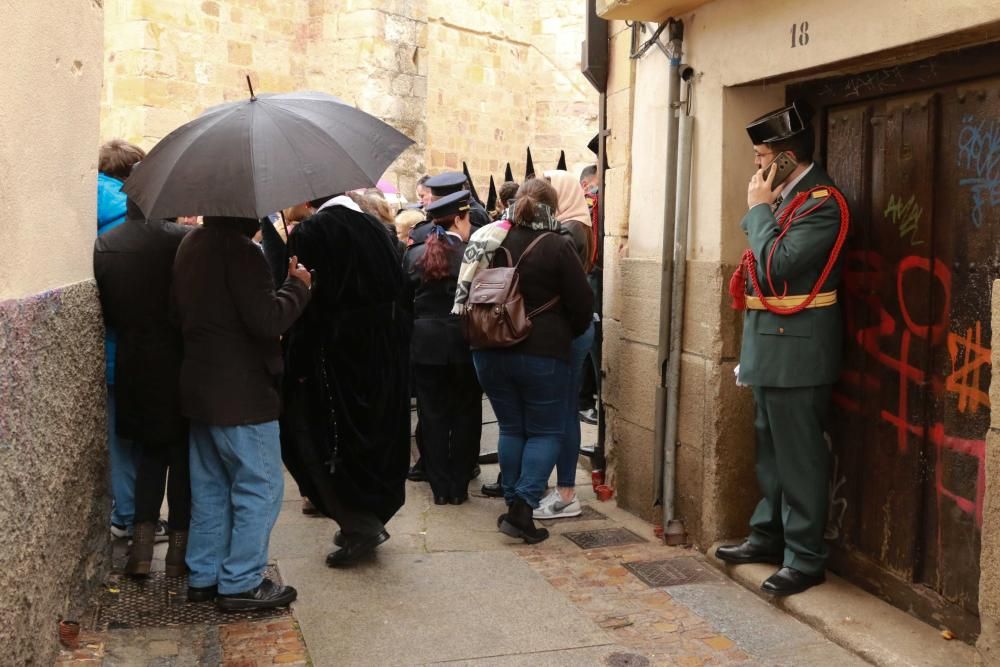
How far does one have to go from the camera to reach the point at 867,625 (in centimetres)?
421

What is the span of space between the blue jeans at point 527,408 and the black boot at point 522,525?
0.13 ft

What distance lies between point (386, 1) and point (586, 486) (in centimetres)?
1092

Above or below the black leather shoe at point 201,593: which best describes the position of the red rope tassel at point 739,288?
above

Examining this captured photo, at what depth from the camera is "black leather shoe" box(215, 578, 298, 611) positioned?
4.43 m

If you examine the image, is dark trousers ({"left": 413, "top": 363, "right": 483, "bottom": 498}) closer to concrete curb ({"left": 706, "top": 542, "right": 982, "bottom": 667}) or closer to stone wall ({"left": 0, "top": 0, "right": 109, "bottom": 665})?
concrete curb ({"left": 706, "top": 542, "right": 982, "bottom": 667})

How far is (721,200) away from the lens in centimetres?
512

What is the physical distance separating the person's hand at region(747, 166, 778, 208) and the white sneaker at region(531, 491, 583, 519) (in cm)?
227

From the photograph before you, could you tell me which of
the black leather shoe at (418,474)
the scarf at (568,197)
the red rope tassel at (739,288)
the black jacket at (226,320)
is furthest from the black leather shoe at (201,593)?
the scarf at (568,197)

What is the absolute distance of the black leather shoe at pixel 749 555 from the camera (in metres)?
4.89

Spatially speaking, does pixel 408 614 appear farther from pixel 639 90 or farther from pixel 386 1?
pixel 386 1

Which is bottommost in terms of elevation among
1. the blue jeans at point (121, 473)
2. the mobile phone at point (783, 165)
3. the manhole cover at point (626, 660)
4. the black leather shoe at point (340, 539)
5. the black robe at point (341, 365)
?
the manhole cover at point (626, 660)

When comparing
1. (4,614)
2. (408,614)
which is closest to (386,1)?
(408,614)

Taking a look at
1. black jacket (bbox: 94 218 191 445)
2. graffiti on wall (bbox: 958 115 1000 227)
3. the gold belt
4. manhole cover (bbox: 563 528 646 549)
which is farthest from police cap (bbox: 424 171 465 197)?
graffiti on wall (bbox: 958 115 1000 227)

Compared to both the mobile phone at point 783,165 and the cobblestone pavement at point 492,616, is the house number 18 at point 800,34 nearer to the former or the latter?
the mobile phone at point 783,165
